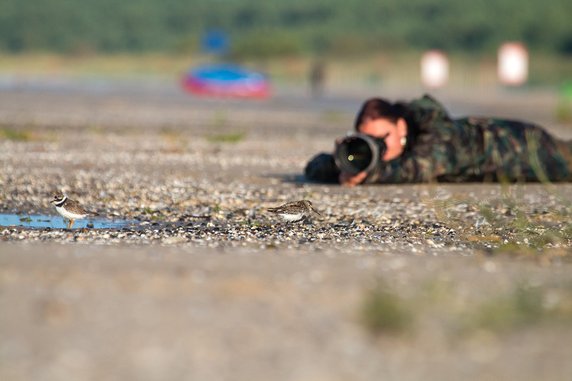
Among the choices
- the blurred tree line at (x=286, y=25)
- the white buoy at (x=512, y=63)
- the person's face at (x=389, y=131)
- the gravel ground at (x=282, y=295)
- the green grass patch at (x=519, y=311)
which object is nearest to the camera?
the gravel ground at (x=282, y=295)

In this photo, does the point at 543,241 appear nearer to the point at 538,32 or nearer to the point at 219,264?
the point at 219,264

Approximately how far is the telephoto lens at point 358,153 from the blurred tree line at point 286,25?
79950 millimetres

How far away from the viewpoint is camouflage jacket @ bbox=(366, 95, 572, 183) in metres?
12.8

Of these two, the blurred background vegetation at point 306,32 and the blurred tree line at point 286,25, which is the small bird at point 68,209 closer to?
the blurred background vegetation at point 306,32

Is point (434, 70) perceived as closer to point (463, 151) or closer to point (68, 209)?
point (463, 151)

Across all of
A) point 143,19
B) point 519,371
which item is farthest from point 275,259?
point 143,19

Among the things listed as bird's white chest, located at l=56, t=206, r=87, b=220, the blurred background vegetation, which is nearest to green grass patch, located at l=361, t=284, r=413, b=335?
bird's white chest, located at l=56, t=206, r=87, b=220

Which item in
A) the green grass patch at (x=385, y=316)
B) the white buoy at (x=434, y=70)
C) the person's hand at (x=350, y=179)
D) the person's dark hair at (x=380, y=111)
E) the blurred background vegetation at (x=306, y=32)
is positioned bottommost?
the blurred background vegetation at (x=306, y=32)

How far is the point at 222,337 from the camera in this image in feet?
17.7

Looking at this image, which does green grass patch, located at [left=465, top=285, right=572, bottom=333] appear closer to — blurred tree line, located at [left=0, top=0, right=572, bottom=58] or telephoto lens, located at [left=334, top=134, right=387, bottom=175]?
telephoto lens, located at [left=334, top=134, right=387, bottom=175]

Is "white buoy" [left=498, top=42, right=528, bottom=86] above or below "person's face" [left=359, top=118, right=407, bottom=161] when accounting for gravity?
below

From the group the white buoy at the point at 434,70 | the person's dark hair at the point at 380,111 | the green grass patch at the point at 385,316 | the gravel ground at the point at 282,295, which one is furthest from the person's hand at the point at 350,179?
the white buoy at the point at 434,70

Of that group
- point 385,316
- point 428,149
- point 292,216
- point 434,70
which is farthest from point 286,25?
point 385,316

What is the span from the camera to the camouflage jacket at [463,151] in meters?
12.8
